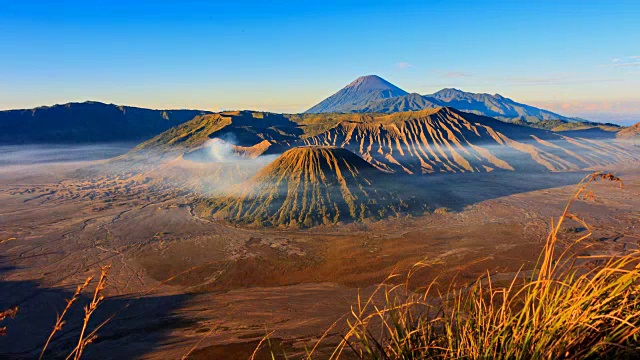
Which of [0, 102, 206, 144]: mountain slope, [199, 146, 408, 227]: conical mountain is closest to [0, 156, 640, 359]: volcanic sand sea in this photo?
[199, 146, 408, 227]: conical mountain

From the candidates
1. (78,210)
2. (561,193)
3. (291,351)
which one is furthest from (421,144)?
(291,351)

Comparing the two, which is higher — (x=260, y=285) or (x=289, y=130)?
(x=289, y=130)

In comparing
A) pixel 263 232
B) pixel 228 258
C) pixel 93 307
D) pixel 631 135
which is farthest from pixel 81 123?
pixel 631 135

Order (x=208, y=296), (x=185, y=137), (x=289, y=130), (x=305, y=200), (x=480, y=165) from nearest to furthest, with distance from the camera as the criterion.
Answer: (x=208, y=296)
(x=305, y=200)
(x=480, y=165)
(x=185, y=137)
(x=289, y=130)

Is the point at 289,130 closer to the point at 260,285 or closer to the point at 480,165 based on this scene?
the point at 480,165

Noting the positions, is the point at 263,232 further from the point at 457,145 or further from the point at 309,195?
the point at 457,145

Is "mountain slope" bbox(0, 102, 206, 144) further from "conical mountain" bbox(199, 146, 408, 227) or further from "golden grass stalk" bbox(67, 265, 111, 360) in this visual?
"golden grass stalk" bbox(67, 265, 111, 360)

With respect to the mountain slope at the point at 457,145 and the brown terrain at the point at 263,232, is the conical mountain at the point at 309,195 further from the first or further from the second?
the mountain slope at the point at 457,145
